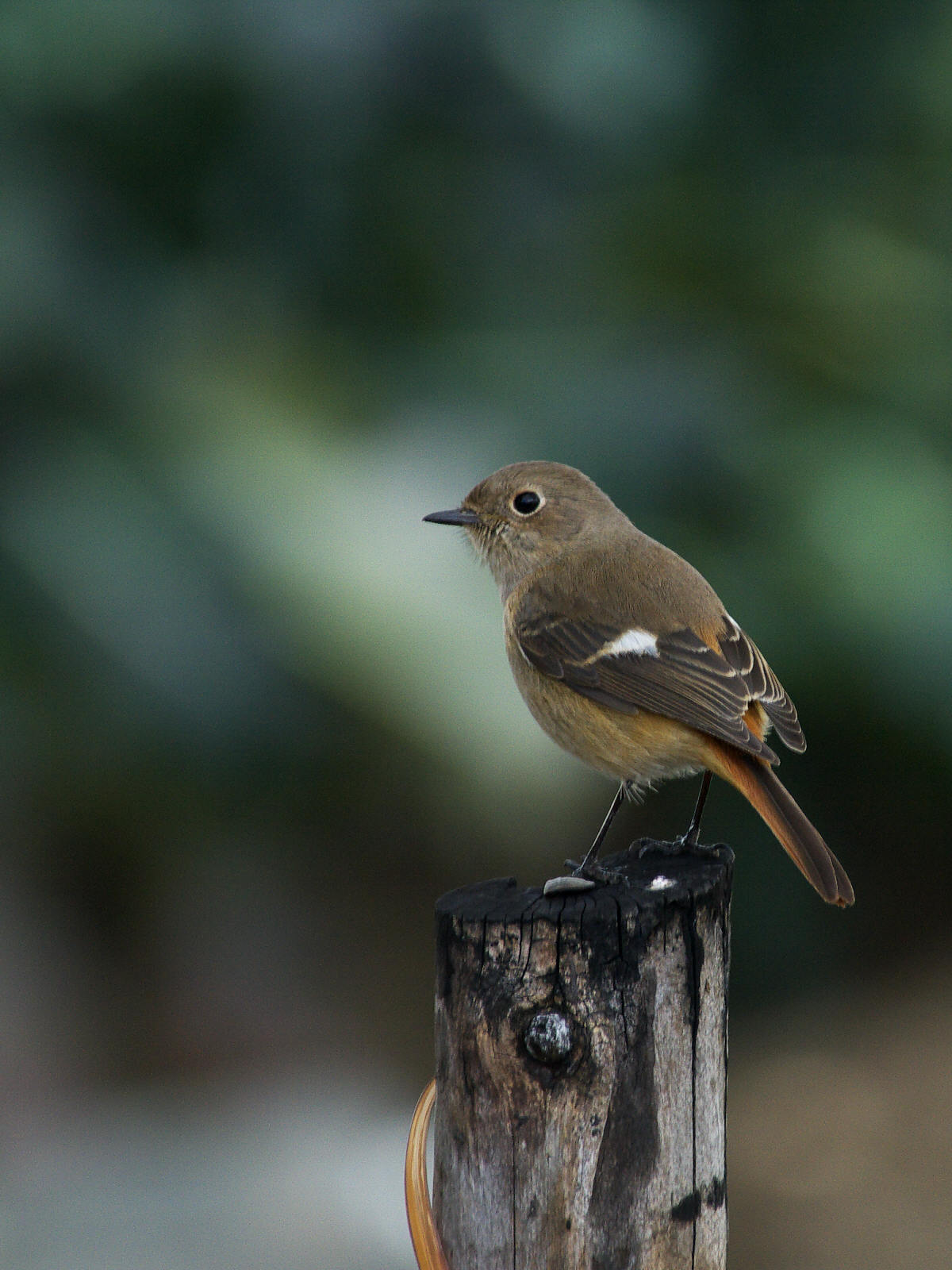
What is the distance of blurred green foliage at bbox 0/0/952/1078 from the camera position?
221 inches

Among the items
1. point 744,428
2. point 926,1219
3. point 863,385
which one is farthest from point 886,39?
point 926,1219

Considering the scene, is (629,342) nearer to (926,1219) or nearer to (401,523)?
(401,523)

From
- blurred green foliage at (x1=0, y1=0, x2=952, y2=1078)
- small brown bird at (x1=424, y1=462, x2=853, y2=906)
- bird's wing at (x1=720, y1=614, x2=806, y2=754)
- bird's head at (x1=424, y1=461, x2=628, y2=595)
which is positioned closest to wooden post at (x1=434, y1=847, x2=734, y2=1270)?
small brown bird at (x1=424, y1=462, x2=853, y2=906)

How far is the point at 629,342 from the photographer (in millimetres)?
6289

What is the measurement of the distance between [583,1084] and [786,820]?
0.78 metres

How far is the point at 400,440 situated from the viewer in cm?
588

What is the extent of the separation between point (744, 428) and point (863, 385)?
678 millimetres

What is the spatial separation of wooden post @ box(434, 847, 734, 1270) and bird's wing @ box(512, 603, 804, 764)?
665 millimetres

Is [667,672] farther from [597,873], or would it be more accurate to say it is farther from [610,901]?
[610,901]

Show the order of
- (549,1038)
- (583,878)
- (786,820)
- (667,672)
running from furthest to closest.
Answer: (667,672) < (786,820) < (583,878) < (549,1038)

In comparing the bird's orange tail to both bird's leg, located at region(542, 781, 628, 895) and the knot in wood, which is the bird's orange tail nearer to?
bird's leg, located at region(542, 781, 628, 895)

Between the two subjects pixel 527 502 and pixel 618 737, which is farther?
pixel 527 502

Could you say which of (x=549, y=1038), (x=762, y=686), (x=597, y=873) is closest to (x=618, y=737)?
(x=762, y=686)

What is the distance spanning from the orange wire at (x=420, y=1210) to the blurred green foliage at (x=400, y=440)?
311 centimetres
